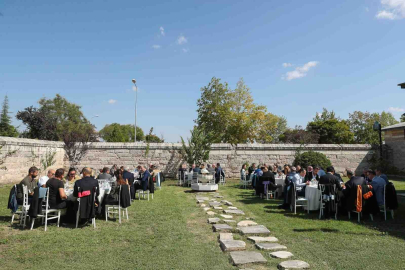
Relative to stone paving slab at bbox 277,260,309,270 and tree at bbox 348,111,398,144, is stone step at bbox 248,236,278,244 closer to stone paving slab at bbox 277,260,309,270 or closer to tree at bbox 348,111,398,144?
stone paving slab at bbox 277,260,309,270

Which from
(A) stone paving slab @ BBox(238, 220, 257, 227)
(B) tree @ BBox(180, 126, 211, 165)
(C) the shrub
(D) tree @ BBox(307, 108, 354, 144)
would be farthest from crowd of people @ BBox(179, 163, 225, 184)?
(D) tree @ BBox(307, 108, 354, 144)

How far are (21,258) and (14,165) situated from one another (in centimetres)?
966

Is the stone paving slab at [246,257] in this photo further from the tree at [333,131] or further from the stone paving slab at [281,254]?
the tree at [333,131]

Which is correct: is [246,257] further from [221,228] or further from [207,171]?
[207,171]

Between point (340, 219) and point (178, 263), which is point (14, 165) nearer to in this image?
point (178, 263)

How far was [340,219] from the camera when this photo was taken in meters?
6.52

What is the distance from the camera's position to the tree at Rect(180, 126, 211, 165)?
14.5m

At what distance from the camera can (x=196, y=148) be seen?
14508mm

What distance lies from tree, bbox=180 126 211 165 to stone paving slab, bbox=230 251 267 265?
1033 centimetres

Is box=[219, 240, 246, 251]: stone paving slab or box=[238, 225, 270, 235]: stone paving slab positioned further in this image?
box=[238, 225, 270, 235]: stone paving slab

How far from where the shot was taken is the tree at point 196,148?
14484mm

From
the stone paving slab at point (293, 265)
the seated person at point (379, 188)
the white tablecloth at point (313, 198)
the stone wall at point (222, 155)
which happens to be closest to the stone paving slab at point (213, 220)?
the stone paving slab at point (293, 265)

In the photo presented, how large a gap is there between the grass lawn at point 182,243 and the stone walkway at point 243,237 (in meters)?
0.12

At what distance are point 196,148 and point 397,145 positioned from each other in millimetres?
11906
